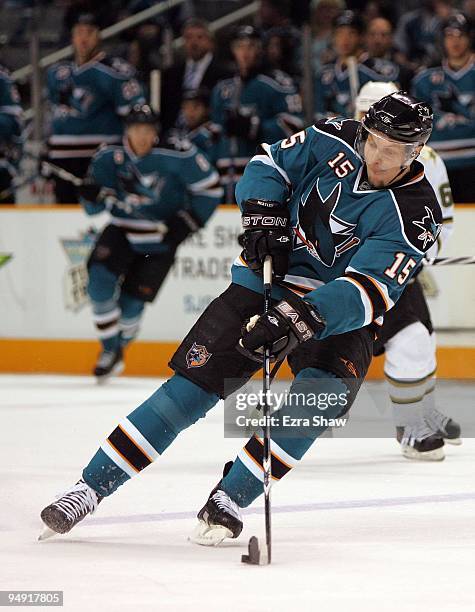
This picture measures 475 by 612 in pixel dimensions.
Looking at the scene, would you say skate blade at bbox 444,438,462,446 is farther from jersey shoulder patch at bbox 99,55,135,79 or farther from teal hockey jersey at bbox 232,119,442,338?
jersey shoulder patch at bbox 99,55,135,79

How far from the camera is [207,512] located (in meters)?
3.58

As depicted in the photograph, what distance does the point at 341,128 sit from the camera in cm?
375

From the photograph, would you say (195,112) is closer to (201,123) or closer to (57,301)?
(201,123)

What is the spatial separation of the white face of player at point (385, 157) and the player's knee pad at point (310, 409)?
514 mm

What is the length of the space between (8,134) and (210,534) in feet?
18.6

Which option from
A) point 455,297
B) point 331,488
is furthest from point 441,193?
point 455,297

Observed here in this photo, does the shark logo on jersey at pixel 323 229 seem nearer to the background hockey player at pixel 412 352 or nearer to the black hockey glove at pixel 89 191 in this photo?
the background hockey player at pixel 412 352

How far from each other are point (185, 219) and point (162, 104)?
4.96ft

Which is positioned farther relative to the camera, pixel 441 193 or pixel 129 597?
pixel 441 193

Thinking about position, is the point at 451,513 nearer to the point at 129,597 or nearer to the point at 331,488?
the point at 331,488

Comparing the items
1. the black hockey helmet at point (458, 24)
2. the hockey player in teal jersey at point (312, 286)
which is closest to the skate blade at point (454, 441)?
the hockey player in teal jersey at point (312, 286)

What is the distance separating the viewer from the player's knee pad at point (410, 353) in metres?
5.22

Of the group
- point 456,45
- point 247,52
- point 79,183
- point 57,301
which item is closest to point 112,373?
point 57,301

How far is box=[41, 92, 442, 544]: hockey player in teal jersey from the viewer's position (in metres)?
3.50
